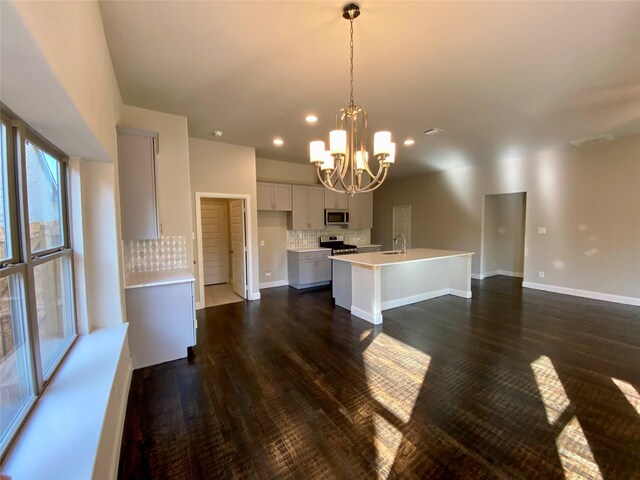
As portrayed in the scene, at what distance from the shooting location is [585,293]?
507 cm

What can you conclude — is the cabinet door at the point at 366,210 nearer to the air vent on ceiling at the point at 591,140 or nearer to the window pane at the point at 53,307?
the air vent on ceiling at the point at 591,140

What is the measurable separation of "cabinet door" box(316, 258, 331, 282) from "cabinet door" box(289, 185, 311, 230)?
2.77 ft

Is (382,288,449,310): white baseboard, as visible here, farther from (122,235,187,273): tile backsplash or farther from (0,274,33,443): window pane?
(0,274,33,443): window pane

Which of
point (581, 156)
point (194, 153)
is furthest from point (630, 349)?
point (194, 153)

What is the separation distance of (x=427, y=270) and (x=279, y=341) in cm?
293

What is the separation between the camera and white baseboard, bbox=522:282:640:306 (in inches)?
182

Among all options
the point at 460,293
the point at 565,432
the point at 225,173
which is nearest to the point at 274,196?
the point at 225,173

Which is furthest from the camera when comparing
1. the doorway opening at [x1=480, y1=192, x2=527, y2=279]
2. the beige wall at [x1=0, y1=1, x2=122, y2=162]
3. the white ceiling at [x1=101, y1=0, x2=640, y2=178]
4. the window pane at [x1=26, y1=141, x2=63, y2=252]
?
the doorway opening at [x1=480, y1=192, x2=527, y2=279]

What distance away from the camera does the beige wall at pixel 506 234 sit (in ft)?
22.9

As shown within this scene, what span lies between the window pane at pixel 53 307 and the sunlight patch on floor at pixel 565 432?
9.91 feet

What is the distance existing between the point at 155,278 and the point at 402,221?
6.79 meters

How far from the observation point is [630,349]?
120 inches

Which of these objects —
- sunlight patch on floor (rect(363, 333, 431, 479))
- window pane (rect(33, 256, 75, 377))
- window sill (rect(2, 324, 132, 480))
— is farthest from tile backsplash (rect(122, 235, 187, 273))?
sunlight patch on floor (rect(363, 333, 431, 479))

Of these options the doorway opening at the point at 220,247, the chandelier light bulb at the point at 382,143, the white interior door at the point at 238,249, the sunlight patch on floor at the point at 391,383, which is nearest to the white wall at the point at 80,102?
the chandelier light bulb at the point at 382,143
